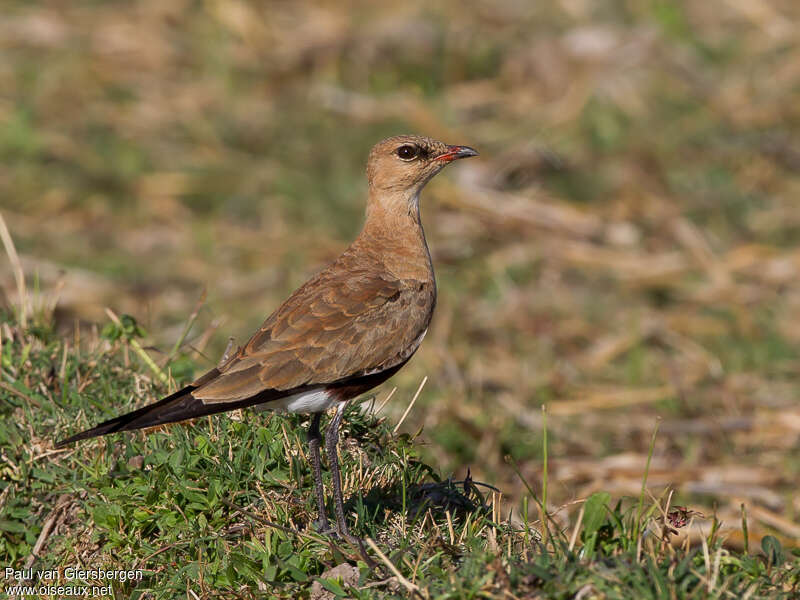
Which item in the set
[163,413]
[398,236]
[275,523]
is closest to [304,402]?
[275,523]

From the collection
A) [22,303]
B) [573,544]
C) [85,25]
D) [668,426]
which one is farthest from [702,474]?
[85,25]

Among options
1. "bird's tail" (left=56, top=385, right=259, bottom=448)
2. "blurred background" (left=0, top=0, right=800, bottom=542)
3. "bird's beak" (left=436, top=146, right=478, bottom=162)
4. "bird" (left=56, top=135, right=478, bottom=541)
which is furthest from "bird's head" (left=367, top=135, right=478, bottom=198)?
"bird's tail" (left=56, top=385, right=259, bottom=448)

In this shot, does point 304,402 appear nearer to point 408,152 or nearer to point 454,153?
point 408,152

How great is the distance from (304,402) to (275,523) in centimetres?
47

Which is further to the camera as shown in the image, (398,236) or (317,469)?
(398,236)

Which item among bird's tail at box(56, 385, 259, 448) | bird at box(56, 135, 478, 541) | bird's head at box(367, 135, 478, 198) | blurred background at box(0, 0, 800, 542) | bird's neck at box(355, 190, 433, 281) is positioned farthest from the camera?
blurred background at box(0, 0, 800, 542)

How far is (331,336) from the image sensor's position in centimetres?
452

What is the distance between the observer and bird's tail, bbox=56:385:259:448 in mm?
3934

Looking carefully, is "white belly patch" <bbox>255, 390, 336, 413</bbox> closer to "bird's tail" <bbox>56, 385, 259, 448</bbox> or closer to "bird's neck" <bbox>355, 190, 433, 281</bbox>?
"bird's tail" <bbox>56, 385, 259, 448</bbox>

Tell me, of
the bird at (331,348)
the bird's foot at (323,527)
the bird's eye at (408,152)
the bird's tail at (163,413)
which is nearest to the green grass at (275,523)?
the bird's foot at (323,527)

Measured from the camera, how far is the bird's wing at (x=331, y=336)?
4.32m

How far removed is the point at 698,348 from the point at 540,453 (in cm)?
193

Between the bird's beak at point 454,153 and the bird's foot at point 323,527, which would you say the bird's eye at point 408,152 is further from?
the bird's foot at point 323,527

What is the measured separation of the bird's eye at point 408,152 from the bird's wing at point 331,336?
75 centimetres
